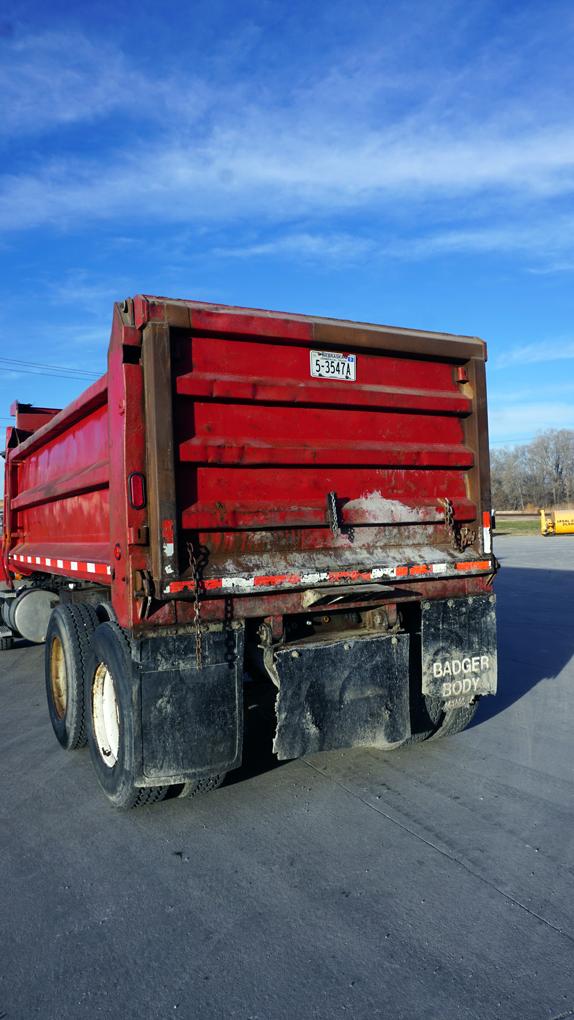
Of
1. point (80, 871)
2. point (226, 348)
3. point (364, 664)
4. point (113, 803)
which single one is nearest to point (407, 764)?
point (364, 664)

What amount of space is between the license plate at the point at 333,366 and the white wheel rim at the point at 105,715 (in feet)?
7.32

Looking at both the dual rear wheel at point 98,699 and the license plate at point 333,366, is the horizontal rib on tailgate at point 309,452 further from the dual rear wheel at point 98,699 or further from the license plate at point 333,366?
the dual rear wheel at point 98,699

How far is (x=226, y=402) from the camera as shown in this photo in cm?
416

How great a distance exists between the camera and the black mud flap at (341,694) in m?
4.10

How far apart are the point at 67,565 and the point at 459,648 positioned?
311 centimetres

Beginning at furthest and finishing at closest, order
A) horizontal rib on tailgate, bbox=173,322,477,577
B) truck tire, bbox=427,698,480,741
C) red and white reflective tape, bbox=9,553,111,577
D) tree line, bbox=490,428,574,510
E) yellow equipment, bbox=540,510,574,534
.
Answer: tree line, bbox=490,428,574,510 → yellow equipment, bbox=540,510,574,534 → truck tire, bbox=427,698,480,741 → red and white reflective tape, bbox=9,553,111,577 → horizontal rib on tailgate, bbox=173,322,477,577

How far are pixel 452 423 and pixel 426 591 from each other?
123cm

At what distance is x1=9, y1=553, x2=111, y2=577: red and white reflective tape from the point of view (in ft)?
15.1

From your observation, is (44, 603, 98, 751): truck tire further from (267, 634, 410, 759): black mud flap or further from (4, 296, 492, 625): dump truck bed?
(267, 634, 410, 759): black mud flap

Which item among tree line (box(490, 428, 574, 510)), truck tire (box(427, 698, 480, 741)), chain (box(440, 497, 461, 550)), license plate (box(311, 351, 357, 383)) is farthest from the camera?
tree line (box(490, 428, 574, 510))

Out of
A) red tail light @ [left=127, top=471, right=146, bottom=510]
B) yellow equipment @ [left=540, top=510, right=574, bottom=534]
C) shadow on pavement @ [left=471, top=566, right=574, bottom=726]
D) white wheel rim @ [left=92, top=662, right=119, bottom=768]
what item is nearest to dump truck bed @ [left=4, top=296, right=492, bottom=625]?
red tail light @ [left=127, top=471, right=146, bottom=510]

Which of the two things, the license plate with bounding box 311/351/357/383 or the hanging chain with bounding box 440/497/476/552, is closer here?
the license plate with bounding box 311/351/357/383

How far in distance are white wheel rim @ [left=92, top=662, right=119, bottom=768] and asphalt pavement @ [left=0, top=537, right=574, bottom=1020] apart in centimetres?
29

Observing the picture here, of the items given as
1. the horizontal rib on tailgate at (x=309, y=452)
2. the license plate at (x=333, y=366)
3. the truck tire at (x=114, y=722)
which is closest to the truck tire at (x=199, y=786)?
the truck tire at (x=114, y=722)
